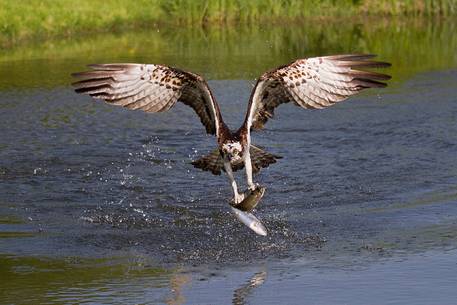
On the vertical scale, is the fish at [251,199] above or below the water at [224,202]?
above

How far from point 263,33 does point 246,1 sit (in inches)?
87.3

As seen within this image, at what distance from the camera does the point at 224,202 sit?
33.6ft

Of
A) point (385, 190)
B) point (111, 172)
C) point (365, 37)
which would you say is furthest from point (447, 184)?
point (365, 37)

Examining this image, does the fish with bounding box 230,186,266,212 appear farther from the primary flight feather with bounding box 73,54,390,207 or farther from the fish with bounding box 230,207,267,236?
the primary flight feather with bounding box 73,54,390,207

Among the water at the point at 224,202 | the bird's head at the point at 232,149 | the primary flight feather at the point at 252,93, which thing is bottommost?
the water at the point at 224,202

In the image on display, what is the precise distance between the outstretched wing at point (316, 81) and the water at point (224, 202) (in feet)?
3.48

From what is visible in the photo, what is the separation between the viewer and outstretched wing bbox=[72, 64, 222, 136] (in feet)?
27.3

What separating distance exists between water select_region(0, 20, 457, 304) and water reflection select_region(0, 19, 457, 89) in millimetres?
356

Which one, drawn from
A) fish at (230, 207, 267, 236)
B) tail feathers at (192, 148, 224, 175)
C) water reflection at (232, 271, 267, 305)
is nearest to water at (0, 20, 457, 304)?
water reflection at (232, 271, 267, 305)

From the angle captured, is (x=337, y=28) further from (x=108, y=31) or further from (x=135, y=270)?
(x=135, y=270)

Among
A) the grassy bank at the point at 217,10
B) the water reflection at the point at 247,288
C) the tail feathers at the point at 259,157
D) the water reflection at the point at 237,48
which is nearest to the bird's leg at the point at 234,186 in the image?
the tail feathers at the point at 259,157

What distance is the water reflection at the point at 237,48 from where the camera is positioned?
1784cm

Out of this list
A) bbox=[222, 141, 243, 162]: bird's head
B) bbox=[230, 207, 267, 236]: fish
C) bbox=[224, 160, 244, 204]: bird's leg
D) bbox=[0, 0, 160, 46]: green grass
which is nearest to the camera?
bbox=[230, 207, 267, 236]: fish

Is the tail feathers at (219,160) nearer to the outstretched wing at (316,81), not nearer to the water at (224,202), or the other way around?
the outstretched wing at (316,81)
